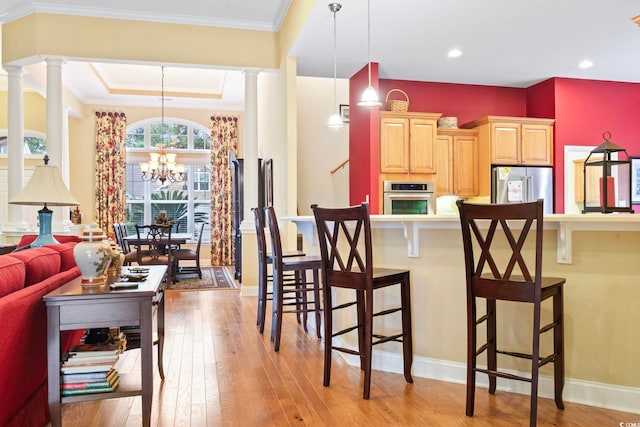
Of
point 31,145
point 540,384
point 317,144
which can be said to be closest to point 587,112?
point 317,144

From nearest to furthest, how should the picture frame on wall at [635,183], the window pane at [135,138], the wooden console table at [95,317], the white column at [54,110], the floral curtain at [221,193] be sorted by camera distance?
the wooden console table at [95,317] → the white column at [54,110] → the picture frame on wall at [635,183] → the floral curtain at [221,193] → the window pane at [135,138]

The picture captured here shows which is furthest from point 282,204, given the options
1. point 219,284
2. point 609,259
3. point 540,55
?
point 609,259

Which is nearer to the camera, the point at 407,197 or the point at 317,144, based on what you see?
the point at 407,197

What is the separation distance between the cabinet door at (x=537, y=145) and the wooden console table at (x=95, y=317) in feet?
19.5

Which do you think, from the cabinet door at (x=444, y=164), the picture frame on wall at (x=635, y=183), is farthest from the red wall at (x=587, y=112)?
the cabinet door at (x=444, y=164)

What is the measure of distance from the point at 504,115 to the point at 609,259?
199 inches

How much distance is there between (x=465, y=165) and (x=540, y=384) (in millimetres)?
4407

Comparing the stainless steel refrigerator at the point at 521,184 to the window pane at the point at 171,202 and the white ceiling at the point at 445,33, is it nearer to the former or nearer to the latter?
the white ceiling at the point at 445,33

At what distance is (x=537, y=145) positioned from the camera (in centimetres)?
680

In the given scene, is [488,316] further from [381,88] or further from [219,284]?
[219,284]

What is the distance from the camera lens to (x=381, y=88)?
22.3ft

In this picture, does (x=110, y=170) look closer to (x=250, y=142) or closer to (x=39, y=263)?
(x=250, y=142)

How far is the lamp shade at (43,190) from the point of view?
320 centimetres

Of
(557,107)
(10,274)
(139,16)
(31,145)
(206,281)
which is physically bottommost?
(206,281)
